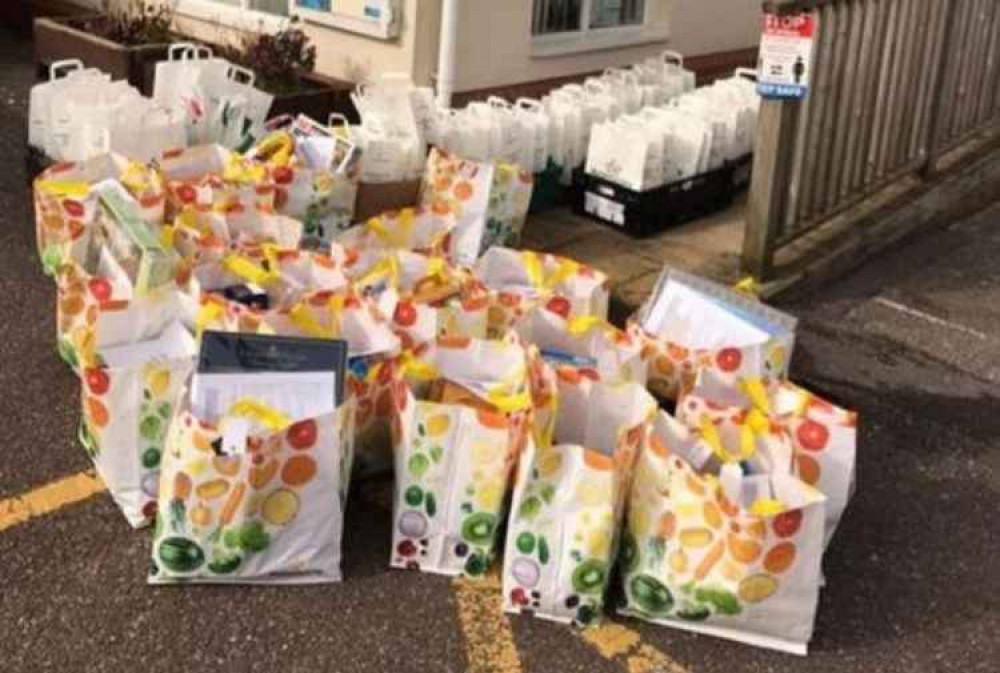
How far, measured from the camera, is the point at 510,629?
137 inches

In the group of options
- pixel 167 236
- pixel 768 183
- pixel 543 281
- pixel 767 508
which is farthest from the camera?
pixel 768 183

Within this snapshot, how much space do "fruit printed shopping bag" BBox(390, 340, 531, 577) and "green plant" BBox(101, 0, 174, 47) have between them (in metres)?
4.29

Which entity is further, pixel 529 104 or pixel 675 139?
pixel 529 104

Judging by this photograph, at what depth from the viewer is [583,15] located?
778 centimetres

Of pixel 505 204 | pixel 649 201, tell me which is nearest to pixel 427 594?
pixel 505 204

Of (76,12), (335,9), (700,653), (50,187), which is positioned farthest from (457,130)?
(76,12)

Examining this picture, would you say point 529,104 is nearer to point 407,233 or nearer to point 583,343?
point 407,233

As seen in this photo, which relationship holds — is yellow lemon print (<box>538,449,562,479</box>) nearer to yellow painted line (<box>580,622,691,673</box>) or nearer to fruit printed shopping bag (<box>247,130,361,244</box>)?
yellow painted line (<box>580,622,691,673</box>)

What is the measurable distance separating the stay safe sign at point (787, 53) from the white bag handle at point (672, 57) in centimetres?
241

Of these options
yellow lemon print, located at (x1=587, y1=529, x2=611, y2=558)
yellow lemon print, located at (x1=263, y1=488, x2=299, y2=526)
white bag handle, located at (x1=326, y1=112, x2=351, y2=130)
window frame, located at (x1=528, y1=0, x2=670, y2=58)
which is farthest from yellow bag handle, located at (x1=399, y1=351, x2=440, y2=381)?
window frame, located at (x1=528, y1=0, x2=670, y2=58)

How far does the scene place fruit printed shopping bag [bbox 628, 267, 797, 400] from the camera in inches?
166

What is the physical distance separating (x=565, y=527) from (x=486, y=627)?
0.36 meters

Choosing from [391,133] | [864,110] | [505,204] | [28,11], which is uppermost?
[864,110]

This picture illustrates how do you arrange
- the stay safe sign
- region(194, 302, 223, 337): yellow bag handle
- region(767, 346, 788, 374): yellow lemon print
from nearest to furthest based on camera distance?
1. region(194, 302, 223, 337): yellow bag handle
2. region(767, 346, 788, 374): yellow lemon print
3. the stay safe sign
